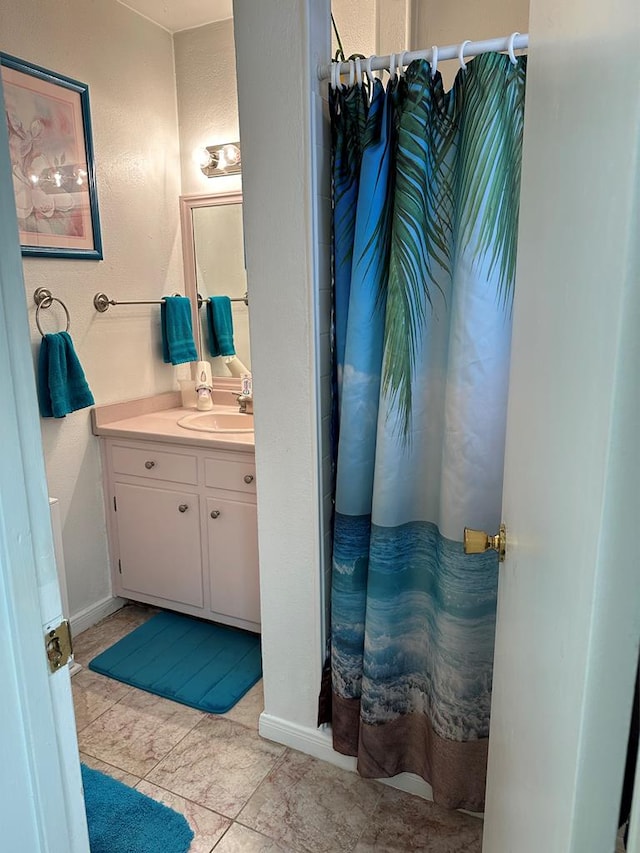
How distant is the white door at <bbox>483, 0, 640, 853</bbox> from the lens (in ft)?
1.27

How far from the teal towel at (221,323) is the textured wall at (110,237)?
25cm

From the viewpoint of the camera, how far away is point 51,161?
2227mm

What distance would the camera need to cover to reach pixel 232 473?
2275mm

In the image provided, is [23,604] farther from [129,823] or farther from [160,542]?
[160,542]

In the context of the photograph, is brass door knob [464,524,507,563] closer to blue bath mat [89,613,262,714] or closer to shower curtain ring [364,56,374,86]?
shower curtain ring [364,56,374,86]

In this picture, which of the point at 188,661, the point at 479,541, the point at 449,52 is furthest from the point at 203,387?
the point at 479,541

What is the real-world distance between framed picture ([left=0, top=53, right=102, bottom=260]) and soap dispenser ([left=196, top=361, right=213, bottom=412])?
0.68m

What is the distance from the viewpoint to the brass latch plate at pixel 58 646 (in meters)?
0.77

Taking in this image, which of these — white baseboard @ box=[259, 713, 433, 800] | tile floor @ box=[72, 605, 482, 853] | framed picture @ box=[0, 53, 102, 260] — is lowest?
tile floor @ box=[72, 605, 482, 853]

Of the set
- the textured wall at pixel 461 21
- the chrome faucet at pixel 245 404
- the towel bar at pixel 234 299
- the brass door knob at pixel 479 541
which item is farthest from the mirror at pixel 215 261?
the brass door knob at pixel 479 541

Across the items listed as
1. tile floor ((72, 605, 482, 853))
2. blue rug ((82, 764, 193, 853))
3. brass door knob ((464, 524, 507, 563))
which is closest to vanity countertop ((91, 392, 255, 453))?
tile floor ((72, 605, 482, 853))

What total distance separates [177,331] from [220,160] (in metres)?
0.80

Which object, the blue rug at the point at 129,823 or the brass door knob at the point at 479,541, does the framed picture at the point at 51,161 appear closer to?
the blue rug at the point at 129,823

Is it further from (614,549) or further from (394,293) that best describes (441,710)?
(614,549)
